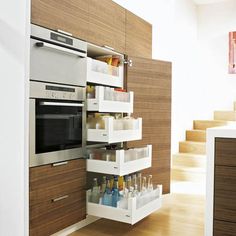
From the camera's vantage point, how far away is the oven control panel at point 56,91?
7.02 ft

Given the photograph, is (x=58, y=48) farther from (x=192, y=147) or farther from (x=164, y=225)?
(x=192, y=147)

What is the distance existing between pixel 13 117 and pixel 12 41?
444 millimetres

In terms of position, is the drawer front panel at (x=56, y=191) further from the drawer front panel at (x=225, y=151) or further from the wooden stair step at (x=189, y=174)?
the wooden stair step at (x=189, y=174)

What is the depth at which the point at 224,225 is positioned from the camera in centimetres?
188

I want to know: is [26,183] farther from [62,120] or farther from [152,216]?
[152,216]

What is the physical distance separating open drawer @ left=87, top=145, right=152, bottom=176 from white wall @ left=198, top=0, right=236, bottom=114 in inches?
145

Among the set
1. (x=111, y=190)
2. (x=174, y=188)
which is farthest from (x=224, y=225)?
(x=174, y=188)

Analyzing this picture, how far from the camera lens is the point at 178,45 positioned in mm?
5145

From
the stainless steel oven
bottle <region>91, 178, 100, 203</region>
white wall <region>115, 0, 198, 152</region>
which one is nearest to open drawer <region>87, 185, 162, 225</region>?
bottle <region>91, 178, 100, 203</region>

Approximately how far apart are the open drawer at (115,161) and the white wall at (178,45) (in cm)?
198

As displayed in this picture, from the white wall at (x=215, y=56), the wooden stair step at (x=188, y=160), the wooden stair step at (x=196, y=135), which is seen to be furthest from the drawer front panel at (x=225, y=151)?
the white wall at (x=215, y=56)

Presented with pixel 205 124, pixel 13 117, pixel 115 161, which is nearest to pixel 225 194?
pixel 115 161

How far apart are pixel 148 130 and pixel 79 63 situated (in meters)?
1.22

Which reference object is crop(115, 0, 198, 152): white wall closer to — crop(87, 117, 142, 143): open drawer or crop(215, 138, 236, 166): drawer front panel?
crop(87, 117, 142, 143): open drawer
